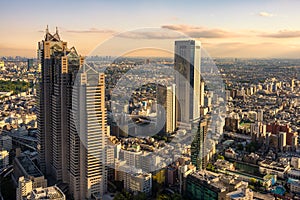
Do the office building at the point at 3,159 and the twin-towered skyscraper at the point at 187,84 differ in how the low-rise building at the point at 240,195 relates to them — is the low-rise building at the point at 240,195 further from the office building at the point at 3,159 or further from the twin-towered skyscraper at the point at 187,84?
the office building at the point at 3,159

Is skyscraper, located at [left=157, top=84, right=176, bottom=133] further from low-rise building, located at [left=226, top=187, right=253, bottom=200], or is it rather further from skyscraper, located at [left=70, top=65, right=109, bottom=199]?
low-rise building, located at [left=226, top=187, right=253, bottom=200]

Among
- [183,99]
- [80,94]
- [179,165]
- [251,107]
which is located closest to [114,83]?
[80,94]

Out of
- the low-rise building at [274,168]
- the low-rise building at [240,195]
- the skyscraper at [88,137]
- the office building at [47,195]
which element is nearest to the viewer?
the office building at [47,195]

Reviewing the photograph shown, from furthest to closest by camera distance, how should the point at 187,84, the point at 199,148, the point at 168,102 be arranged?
the point at 187,84 < the point at 168,102 < the point at 199,148

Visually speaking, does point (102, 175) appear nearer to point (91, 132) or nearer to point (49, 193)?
point (91, 132)

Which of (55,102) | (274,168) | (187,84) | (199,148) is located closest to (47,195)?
(55,102)

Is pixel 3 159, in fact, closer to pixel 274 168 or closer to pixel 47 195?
pixel 47 195

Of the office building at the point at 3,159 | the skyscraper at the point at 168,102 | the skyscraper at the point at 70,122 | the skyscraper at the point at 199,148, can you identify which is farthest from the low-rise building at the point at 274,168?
the office building at the point at 3,159
